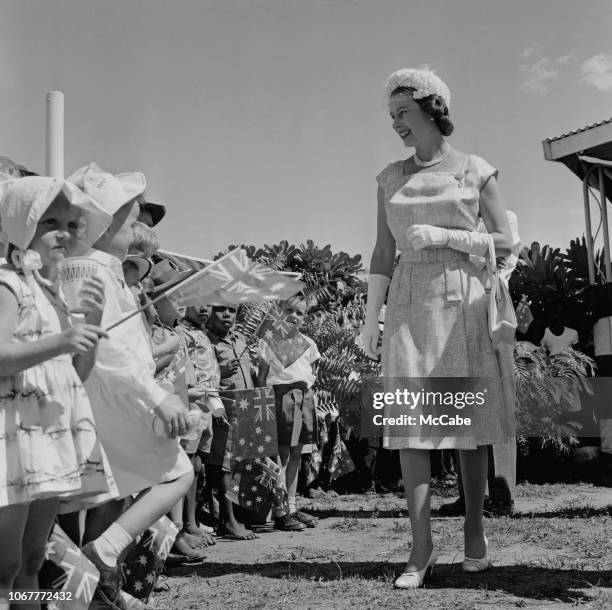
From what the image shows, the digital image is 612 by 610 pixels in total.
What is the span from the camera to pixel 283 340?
614cm

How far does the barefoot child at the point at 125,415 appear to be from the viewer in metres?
2.74

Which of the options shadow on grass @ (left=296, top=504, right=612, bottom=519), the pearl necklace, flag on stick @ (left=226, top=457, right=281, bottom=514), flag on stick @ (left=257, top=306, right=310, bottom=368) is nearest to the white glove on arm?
the pearl necklace

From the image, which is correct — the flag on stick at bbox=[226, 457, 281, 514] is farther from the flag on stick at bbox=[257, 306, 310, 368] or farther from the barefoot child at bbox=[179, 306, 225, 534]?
the flag on stick at bbox=[257, 306, 310, 368]

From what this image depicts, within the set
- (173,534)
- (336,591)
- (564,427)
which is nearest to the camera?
(173,534)

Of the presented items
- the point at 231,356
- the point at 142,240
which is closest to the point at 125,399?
the point at 142,240

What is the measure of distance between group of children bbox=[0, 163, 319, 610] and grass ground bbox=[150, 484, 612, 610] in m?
0.61

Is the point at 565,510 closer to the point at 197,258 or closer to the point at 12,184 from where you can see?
the point at 197,258

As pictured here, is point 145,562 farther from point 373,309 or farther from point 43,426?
point 373,309

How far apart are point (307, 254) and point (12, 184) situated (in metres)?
5.98

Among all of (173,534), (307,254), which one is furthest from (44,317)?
(307,254)

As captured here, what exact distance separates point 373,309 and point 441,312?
41cm

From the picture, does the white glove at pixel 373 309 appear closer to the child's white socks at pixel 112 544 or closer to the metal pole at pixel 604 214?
the child's white socks at pixel 112 544

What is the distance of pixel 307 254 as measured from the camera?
838cm

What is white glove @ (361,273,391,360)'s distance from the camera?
4.04 metres
